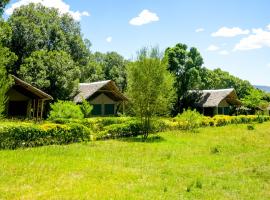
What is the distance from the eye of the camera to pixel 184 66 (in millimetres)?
48031

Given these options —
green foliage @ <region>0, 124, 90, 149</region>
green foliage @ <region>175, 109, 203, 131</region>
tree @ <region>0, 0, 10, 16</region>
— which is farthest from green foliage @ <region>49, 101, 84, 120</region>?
tree @ <region>0, 0, 10, 16</region>

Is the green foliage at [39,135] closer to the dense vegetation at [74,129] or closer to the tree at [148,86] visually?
the dense vegetation at [74,129]

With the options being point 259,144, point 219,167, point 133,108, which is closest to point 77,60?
point 133,108

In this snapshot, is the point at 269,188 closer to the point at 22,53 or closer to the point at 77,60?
the point at 22,53

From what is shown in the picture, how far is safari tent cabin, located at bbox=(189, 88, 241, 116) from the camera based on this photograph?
49.6 meters

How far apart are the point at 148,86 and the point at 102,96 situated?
14.5m

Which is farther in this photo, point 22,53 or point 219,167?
point 22,53

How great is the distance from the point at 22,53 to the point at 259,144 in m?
30.7

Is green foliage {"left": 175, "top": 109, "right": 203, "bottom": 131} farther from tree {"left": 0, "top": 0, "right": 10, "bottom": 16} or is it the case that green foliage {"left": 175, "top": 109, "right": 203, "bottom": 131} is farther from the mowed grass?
tree {"left": 0, "top": 0, "right": 10, "bottom": 16}

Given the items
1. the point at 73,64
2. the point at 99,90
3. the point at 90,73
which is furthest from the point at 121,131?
the point at 90,73

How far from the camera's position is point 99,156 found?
16.8 metres

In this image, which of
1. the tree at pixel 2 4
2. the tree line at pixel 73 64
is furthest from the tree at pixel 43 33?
the tree at pixel 2 4

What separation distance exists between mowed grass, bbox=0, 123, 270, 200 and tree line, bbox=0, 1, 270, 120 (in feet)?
26.2

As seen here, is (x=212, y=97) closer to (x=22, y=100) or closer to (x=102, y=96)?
(x=102, y=96)
